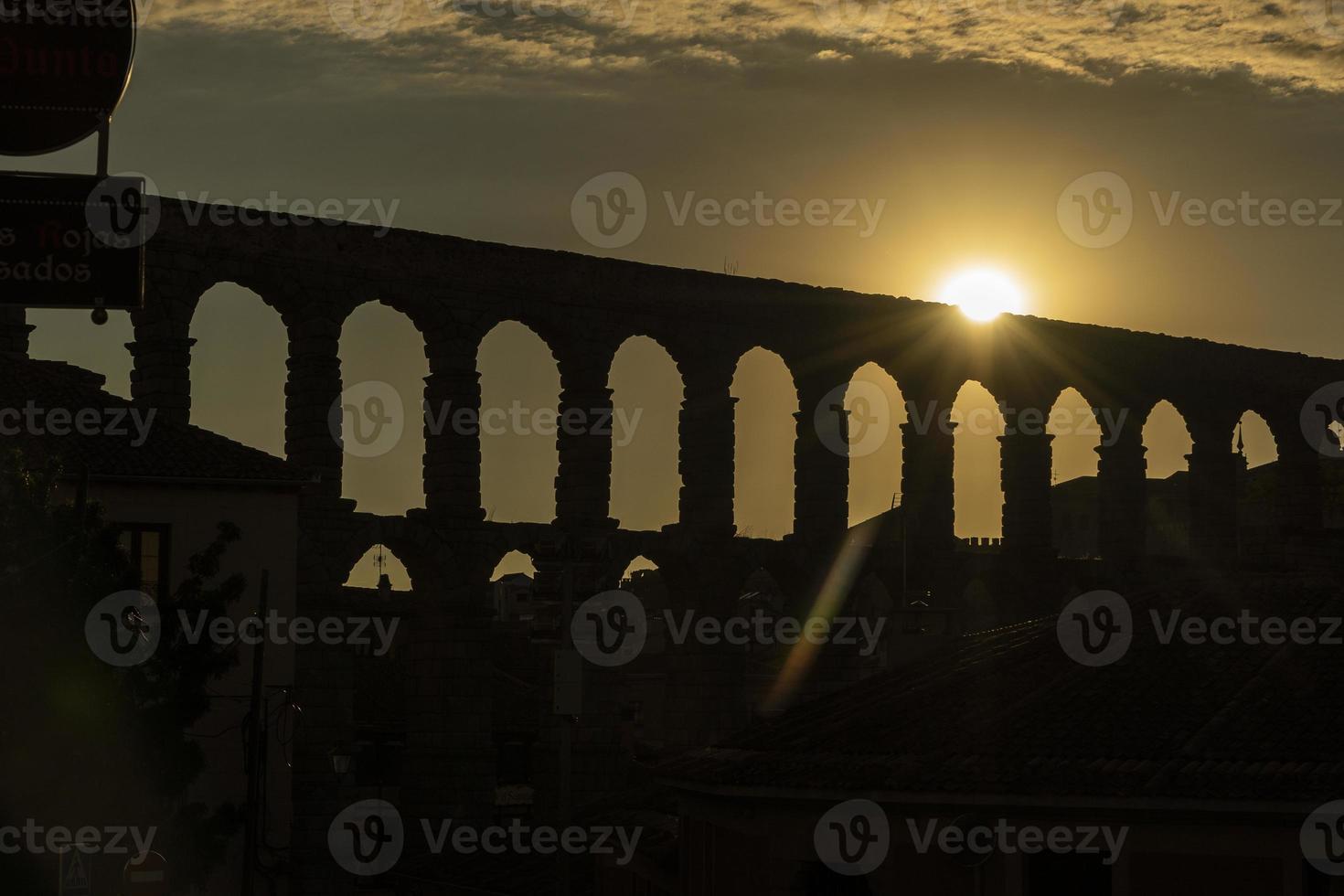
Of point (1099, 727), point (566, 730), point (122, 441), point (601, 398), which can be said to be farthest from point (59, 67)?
point (601, 398)

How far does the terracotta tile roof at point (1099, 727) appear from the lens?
57.6 ft

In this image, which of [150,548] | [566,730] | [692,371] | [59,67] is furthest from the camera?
[692,371]

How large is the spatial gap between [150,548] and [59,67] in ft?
72.3

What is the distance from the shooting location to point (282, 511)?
32.1m

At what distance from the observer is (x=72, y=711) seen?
861 inches

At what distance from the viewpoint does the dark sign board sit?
929 centimetres

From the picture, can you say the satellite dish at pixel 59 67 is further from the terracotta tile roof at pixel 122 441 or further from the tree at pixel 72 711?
the terracotta tile roof at pixel 122 441

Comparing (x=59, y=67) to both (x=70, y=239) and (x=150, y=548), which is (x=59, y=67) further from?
(x=150, y=548)

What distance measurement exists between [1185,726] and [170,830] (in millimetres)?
11415

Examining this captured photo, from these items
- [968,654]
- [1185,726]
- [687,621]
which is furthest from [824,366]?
[1185,726]

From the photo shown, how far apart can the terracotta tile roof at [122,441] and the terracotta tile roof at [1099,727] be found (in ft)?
37.6

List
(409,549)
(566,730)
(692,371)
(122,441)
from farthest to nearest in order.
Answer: (692,371) < (409,549) < (122,441) < (566,730)

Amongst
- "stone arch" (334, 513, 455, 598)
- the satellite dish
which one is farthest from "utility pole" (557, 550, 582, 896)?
the satellite dish

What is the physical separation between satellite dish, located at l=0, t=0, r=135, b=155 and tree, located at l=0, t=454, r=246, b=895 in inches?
516
